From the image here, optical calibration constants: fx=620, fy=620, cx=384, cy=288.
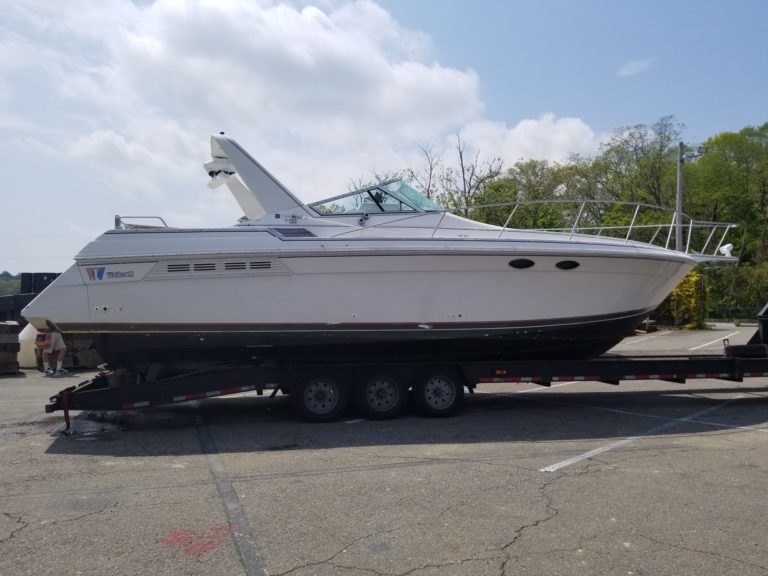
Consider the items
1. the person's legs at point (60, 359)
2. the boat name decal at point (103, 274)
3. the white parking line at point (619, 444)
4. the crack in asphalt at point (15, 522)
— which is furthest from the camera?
the person's legs at point (60, 359)

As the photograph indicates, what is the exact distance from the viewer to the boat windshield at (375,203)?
8.52m

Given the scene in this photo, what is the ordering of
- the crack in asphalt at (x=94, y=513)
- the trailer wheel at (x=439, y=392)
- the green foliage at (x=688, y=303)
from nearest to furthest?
the crack in asphalt at (x=94, y=513)
the trailer wheel at (x=439, y=392)
the green foliage at (x=688, y=303)

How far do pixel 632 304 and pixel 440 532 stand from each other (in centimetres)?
541

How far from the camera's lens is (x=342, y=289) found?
7.64m

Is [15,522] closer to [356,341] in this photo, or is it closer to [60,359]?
[356,341]

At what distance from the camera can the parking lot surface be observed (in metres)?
3.72

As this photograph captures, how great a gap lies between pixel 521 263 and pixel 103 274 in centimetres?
513

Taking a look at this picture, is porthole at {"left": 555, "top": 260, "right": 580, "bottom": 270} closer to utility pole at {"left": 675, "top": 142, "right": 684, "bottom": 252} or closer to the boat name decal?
utility pole at {"left": 675, "top": 142, "right": 684, "bottom": 252}

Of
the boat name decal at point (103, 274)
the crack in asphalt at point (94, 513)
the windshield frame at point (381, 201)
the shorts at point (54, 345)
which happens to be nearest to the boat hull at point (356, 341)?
the boat name decal at point (103, 274)

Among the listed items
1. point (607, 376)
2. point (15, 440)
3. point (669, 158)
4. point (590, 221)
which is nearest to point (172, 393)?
point (15, 440)

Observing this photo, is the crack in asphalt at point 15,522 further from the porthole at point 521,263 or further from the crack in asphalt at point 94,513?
the porthole at point 521,263

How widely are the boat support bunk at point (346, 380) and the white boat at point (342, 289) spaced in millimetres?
266

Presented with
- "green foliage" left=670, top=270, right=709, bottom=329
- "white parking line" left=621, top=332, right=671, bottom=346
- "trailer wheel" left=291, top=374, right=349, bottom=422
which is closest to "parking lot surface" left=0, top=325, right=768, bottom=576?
"trailer wheel" left=291, top=374, right=349, bottom=422

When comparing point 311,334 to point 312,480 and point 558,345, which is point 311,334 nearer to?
point 312,480
